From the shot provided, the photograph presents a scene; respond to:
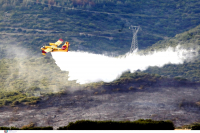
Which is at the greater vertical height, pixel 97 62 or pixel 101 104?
pixel 97 62

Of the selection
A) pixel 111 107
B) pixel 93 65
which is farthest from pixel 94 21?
pixel 111 107

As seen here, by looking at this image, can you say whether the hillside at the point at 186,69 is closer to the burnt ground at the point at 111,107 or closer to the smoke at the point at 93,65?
the smoke at the point at 93,65

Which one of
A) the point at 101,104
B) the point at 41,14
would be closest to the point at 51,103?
the point at 101,104

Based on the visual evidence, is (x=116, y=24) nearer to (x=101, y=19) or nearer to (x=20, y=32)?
(x=101, y=19)

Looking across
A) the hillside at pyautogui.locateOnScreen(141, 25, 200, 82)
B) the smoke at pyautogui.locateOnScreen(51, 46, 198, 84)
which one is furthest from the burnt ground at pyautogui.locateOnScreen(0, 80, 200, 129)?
the hillside at pyautogui.locateOnScreen(141, 25, 200, 82)

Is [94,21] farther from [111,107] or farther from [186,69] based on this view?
[111,107]

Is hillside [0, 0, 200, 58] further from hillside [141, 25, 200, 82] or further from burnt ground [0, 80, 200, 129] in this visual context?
burnt ground [0, 80, 200, 129]

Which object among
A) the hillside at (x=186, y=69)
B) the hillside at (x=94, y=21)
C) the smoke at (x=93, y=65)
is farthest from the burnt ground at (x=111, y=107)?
the hillside at (x=94, y=21)
